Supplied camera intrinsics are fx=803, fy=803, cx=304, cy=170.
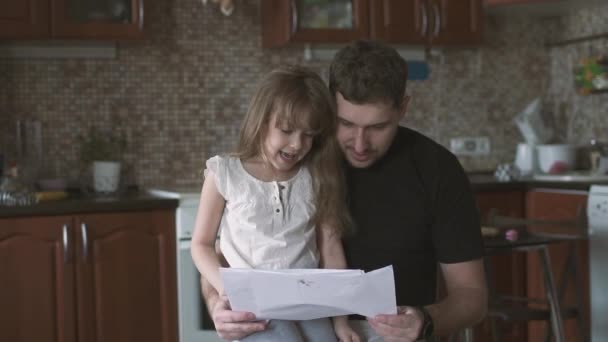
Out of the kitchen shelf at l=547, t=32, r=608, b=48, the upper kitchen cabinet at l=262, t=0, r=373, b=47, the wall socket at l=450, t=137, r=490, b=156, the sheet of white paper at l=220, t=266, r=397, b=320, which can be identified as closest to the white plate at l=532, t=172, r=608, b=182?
the wall socket at l=450, t=137, r=490, b=156

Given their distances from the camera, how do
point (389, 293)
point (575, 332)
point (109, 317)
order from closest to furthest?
point (389, 293) → point (109, 317) → point (575, 332)

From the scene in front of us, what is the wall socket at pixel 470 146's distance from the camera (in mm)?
4281

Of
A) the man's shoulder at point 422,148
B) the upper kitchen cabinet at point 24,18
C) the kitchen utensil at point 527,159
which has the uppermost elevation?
the upper kitchen cabinet at point 24,18

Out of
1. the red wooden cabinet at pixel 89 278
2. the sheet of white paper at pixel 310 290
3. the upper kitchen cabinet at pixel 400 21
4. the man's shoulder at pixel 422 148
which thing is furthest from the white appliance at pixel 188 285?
the sheet of white paper at pixel 310 290

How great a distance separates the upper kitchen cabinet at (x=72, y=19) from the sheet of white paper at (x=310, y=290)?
212 centimetres

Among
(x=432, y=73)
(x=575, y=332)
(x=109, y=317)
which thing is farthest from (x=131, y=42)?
(x=575, y=332)

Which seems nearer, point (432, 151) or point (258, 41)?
point (432, 151)

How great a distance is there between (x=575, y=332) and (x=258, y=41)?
2.02 m

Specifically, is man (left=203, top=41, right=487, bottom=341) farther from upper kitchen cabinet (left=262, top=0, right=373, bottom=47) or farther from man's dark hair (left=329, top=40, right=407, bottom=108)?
upper kitchen cabinet (left=262, top=0, right=373, bottom=47)

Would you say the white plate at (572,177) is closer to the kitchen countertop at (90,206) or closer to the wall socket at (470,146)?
the wall socket at (470,146)

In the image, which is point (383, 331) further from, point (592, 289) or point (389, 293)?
point (592, 289)

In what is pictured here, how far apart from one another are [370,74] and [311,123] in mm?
167

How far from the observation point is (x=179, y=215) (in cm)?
318

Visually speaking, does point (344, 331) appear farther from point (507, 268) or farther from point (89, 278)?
point (507, 268)
